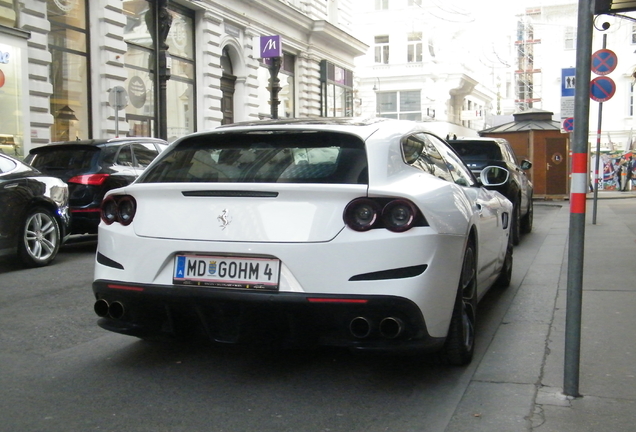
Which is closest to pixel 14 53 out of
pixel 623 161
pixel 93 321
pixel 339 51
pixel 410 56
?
pixel 93 321

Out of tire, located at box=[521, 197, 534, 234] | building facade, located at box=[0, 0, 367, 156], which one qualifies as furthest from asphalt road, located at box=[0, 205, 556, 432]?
building facade, located at box=[0, 0, 367, 156]

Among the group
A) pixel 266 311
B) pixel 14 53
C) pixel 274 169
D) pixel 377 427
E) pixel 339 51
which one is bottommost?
pixel 377 427

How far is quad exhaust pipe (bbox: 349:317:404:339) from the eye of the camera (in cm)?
367

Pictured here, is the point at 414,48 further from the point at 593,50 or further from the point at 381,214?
the point at 381,214

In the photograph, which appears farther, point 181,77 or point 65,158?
point 181,77

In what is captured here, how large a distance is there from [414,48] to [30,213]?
5309 cm

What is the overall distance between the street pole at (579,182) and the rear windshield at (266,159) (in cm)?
106

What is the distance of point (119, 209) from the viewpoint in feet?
13.9

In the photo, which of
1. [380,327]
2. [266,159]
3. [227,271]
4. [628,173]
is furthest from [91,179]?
[628,173]

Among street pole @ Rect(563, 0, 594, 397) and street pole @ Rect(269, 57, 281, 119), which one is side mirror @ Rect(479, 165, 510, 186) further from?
street pole @ Rect(269, 57, 281, 119)

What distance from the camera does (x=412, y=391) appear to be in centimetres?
403

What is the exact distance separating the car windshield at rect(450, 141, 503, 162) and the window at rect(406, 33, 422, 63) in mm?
47672

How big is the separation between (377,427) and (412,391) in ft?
1.97

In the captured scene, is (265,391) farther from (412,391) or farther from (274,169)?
(274,169)
